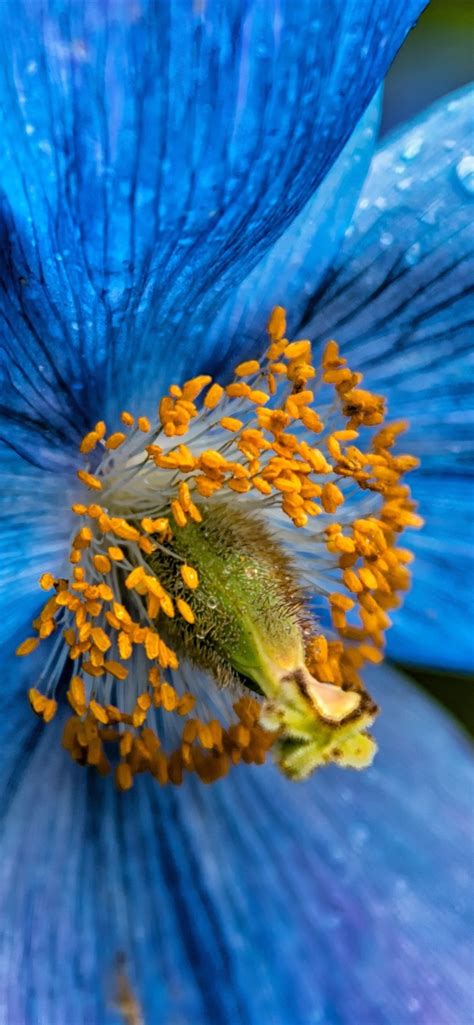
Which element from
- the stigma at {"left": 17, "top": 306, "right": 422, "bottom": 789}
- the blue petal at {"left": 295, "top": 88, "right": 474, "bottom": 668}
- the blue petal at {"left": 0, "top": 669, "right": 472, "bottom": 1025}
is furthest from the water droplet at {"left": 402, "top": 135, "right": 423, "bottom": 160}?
the blue petal at {"left": 0, "top": 669, "right": 472, "bottom": 1025}

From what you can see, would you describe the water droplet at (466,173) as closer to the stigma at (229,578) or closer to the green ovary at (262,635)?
the stigma at (229,578)

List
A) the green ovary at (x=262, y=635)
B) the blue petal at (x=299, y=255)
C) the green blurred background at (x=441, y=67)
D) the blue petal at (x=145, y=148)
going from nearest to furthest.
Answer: the blue petal at (x=145, y=148)
the green ovary at (x=262, y=635)
the blue petal at (x=299, y=255)
the green blurred background at (x=441, y=67)

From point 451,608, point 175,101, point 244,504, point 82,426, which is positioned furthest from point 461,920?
point 175,101

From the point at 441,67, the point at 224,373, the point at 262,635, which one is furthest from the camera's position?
the point at 441,67

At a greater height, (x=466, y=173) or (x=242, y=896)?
(x=466, y=173)

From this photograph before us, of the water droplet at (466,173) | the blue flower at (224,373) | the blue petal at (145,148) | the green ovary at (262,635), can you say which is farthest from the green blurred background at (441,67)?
the blue petal at (145,148)

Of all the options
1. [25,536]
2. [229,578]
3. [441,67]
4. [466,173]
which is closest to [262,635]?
[229,578]

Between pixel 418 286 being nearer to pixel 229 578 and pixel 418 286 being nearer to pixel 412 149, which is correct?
pixel 412 149
